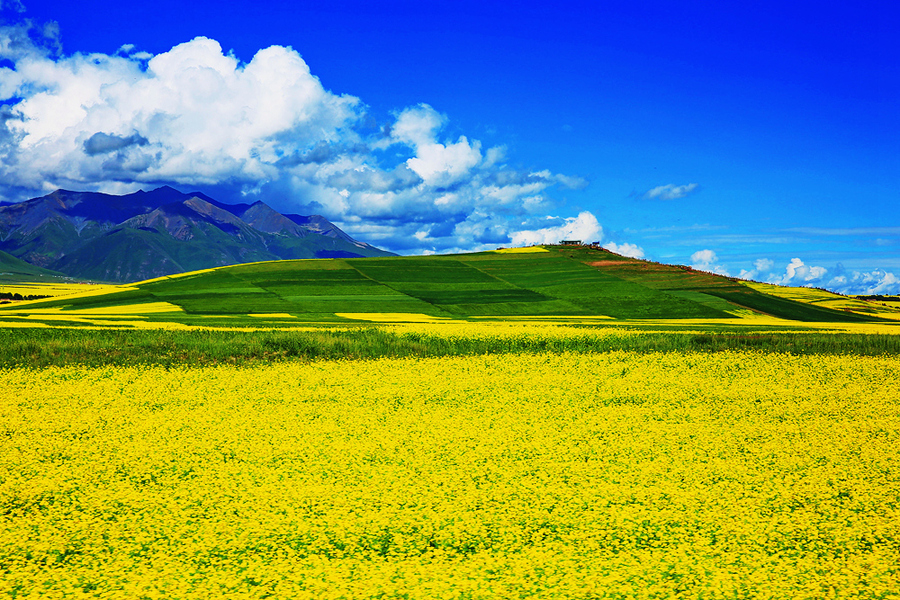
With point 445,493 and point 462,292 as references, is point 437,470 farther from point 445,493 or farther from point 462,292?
point 462,292

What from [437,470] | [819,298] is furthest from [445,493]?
[819,298]

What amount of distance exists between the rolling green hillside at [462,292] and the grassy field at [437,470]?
2925cm

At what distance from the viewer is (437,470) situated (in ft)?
47.1

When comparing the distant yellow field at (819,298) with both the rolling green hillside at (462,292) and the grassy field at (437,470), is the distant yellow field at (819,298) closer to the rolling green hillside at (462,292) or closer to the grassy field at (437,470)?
the rolling green hillside at (462,292)

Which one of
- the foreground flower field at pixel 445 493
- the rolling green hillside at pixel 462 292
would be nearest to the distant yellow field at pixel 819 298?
the rolling green hillside at pixel 462 292

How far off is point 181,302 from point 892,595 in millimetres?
67827

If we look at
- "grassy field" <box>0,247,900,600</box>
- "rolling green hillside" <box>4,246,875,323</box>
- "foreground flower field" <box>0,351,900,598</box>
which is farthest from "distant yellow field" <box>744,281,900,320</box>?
"foreground flower field" <box>0,351,900,598</box>

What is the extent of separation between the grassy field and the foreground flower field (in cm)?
6

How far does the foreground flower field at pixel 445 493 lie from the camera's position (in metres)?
9.69

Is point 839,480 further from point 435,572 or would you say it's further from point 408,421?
point 408,421

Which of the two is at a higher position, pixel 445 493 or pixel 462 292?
pixel 462 292

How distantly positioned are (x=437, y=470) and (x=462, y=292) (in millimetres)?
65529

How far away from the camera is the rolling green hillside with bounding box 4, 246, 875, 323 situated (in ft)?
218

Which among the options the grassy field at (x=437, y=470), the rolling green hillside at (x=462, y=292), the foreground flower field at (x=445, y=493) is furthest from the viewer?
the rolling green hillside at (x=462, y=292)
